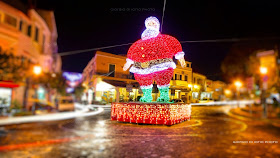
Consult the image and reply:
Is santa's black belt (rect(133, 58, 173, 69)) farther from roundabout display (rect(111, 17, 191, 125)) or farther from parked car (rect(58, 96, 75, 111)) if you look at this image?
parked car (rect(58, 96, 75, 111))

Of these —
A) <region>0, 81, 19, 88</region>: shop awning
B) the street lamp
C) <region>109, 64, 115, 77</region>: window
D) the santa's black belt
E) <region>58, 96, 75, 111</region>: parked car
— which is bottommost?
<region>58, 96, 75, 111</region>: parked car

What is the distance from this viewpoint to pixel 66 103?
378cm

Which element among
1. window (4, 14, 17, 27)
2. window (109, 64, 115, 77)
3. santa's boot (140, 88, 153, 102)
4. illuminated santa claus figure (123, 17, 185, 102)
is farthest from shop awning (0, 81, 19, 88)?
window (109, 64, 115, 77)

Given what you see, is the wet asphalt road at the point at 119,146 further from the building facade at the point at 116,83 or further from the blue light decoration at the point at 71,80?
the building facade at the point at 116,83

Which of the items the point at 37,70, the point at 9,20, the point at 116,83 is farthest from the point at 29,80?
the point at 116,83

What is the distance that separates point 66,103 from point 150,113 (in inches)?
223

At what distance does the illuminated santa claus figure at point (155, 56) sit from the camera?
907 cm

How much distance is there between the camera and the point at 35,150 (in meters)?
4.14

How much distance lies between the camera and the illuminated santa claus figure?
9070 mm

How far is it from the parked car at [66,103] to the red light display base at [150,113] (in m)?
5.45

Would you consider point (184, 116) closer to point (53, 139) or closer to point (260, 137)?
point (260, 137)

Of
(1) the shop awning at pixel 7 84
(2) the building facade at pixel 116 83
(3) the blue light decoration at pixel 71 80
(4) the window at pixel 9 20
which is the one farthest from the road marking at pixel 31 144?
(2) the building facade at pixel 116 83

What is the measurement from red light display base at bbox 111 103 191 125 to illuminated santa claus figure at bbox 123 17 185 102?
826 mm

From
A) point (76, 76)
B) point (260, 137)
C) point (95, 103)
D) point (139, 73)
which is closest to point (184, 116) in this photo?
point (139, 73)
